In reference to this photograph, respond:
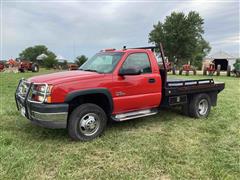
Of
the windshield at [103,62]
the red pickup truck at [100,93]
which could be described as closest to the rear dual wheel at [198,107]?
the red pickup truck at [100,93]

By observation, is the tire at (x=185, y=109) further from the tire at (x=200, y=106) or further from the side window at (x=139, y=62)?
the side window at (x=139, y=62)

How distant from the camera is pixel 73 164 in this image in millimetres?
3523

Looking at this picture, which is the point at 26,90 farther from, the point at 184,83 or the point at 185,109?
the point at 185,109

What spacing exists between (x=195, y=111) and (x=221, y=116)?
857mm

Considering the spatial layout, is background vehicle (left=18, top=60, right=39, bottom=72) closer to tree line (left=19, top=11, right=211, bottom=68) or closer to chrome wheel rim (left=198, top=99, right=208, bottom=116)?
tree line (left=19, top=11, right=211, bottom=68)

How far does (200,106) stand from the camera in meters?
6.40

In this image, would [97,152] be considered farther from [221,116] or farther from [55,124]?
[221,116]

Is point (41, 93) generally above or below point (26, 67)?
below

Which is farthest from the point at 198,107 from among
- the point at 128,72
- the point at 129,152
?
the point at 129,152

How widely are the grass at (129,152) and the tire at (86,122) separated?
0.49 ft

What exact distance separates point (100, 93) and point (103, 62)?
1.04 metres

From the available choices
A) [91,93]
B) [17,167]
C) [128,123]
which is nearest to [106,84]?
[91,93]

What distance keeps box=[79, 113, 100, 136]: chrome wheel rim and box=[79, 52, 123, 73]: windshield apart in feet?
3.16

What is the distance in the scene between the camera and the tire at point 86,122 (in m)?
4.27
